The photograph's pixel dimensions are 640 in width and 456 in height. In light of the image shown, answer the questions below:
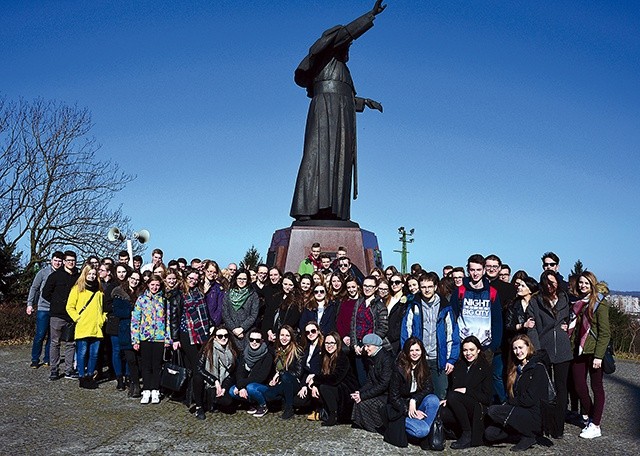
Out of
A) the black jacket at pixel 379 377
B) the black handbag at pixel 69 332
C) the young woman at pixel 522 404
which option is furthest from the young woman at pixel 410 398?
the black handbag at pixel 69 332

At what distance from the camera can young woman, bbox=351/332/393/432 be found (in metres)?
5.41

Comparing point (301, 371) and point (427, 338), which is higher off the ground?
point (427, 338)

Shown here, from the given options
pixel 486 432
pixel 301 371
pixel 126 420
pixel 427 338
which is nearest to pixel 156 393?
pixel 126 420

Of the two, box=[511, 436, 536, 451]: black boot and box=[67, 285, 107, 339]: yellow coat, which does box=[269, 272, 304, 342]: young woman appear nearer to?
box=[67, 285, 107, 339]: yellow coat

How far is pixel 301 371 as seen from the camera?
6.08 m

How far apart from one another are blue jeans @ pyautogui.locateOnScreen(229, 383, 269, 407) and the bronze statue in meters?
4.87

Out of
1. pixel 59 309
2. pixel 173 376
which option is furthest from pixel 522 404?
pixel 59 309

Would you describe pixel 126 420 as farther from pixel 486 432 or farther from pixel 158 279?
pixel 486 432

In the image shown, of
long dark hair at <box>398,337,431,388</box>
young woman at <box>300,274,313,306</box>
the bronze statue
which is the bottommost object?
long dark hair at <box>398,337,431,388</box>

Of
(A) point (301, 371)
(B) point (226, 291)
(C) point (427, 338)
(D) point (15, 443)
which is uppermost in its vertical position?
(B) point (226, 291)

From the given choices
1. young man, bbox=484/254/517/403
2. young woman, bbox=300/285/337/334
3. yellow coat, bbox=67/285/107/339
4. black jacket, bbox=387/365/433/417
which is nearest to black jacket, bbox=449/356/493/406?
black jacket, bbox=387/365/433/417

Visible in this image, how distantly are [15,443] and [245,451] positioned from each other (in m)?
1.97

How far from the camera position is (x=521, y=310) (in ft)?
18.8

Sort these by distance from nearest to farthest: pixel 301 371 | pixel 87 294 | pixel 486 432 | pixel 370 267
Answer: pixel 486 432
pixel 301 371
pixel 87 294
pixel 370 267
